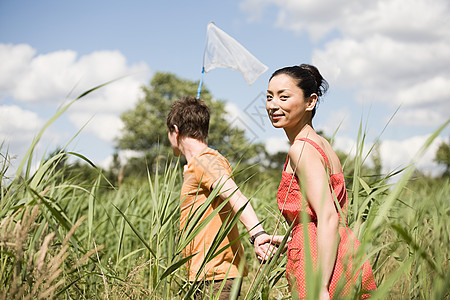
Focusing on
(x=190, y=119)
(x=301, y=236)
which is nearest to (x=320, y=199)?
(x=301, y=236)

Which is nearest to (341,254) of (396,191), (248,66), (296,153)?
(296,153)

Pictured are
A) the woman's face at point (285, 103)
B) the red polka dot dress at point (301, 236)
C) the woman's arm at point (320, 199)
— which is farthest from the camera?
the woman's face at point (285, 103)

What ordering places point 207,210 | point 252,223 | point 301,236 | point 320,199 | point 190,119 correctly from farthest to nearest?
point 190,119 → point 207,210 → point 252,223 → point 301,236 → point 320,199

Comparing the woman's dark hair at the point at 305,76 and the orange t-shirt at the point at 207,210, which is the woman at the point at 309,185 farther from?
the orange t-shirt at the point at 207,210

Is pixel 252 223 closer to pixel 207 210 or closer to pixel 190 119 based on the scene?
pixel 207 210

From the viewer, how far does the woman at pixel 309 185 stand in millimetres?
1536

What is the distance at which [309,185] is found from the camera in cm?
158

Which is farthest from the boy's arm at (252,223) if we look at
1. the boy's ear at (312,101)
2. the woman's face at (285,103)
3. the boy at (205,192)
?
the boy's ear at (312,101)

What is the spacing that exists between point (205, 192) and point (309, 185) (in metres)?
0.92

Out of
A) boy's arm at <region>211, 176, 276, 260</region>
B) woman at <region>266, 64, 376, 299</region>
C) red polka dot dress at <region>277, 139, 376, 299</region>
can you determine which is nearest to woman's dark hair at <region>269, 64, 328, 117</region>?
woman at <region>266, 64, 376, 299</region>

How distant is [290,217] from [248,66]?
1.47m

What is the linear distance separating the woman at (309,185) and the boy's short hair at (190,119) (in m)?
0.70

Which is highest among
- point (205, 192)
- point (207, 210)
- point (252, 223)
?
point (205, 192)

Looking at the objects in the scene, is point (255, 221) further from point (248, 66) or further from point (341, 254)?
point (248, 66)
